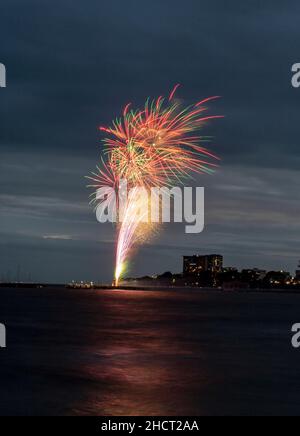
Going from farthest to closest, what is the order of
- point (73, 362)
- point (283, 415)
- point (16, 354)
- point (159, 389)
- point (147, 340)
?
point (147, 340)
point (16, 354)
point (73, 362)
point (159, 389)
point (283, 415)

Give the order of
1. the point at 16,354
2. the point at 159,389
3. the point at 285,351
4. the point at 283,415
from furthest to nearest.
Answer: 1. the point at 285,351
2. the point at 16,354
3. the point at 159,389
4. the point at 283,415

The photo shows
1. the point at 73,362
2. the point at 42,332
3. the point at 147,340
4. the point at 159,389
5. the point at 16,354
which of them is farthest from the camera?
the point at 42,332

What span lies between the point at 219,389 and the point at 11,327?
42216mm

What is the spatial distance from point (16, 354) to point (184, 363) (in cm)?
1104

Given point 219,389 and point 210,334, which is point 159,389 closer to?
point 219,389

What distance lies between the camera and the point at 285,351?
5159 cm

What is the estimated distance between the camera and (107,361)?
4325 centimetres

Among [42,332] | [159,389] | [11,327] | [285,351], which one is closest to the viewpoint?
[159,389]

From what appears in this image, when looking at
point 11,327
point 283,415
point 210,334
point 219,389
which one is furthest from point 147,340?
point 283,415

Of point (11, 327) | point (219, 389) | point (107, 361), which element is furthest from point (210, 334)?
point (219, 389)
